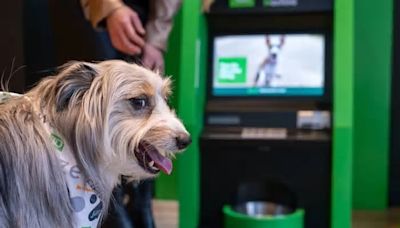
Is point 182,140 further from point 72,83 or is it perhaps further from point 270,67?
point 270,67

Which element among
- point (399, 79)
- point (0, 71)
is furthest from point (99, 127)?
point (399, 79)

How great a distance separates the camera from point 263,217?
1.93 m

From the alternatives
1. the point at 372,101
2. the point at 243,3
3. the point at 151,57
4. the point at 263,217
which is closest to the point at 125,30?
the point at 151,57

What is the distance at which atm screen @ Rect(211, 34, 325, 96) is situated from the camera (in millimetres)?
2066

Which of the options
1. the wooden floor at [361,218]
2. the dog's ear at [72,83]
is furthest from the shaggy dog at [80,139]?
the wooden floor at [361,218]

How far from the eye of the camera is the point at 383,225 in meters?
2.56

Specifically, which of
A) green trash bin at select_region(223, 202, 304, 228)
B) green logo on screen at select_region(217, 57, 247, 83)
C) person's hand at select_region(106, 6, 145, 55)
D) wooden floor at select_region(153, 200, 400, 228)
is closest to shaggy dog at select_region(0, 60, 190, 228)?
person's hand at select_region(106, 6, 145, 55)

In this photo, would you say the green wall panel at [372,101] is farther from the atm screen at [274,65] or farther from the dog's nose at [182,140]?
the dog's nose at [182,140]

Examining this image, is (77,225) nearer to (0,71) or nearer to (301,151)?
(301,151)

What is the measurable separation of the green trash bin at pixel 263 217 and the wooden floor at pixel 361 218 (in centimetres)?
54

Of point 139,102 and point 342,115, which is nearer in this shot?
point 139,102

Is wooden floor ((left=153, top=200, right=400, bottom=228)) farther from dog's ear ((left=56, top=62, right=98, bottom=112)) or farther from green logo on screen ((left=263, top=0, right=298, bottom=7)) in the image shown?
dog's ear ((left=56, top=62, right=98, bottom=112))

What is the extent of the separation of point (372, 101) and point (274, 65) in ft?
2.68

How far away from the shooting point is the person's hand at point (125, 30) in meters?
1.80
